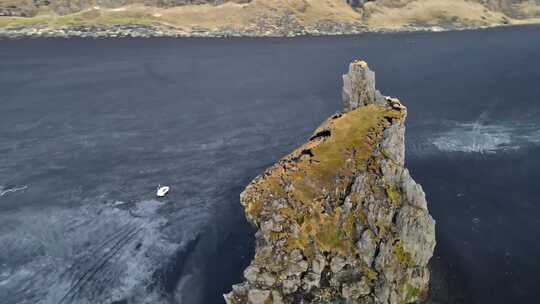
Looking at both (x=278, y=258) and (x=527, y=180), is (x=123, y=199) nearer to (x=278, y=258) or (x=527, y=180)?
(x=278, y=258)

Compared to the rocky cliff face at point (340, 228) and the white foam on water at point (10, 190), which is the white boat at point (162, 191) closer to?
the white foam on water at point (10, 190)

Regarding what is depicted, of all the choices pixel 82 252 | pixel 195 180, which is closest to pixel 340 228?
pixel 82 252

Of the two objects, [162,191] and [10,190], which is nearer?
[162,191]

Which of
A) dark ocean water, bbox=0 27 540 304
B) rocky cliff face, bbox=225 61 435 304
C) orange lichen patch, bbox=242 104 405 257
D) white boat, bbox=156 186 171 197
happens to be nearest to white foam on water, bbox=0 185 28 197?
dark ocean water, bbox=0 27 540 304

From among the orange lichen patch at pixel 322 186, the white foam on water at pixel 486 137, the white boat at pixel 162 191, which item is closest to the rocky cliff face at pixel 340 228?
the orange lichen patch at pixel 322 186

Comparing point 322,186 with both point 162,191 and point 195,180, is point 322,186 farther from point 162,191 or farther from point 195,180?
point 195,180

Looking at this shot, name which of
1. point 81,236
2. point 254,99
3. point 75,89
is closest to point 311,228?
point 81,236

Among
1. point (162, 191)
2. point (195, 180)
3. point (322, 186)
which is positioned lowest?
point (195, 180)
